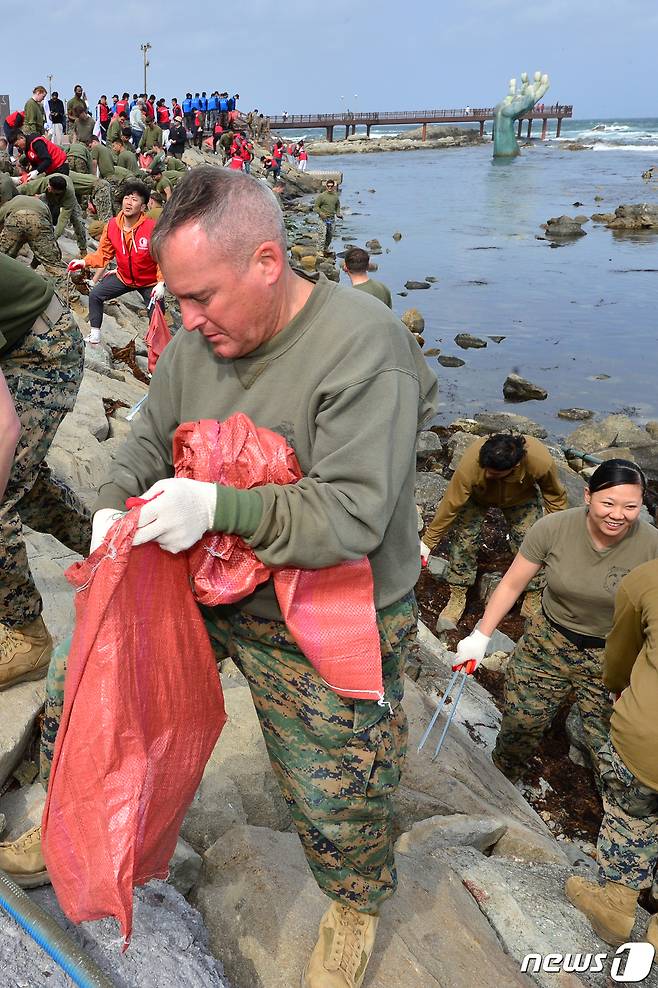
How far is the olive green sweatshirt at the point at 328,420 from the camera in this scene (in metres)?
1.82

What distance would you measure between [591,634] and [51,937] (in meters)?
2.89

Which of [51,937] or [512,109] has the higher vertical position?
[512,109]

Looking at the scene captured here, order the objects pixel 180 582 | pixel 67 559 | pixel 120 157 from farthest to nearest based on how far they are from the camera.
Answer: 1. pixel 120 157
2. pixel 67 559
3. pixel 180 582

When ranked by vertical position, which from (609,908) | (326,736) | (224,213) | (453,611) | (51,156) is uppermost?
(51,156)

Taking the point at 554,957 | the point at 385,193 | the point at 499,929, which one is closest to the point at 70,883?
the point at 499,929

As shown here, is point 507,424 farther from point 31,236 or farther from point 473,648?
point 473,648

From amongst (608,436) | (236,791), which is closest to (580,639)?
(236,791)

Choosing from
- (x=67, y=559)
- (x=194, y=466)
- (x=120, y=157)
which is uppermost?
(x=120, y=157)

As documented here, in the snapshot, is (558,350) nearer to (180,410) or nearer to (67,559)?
(67,559)

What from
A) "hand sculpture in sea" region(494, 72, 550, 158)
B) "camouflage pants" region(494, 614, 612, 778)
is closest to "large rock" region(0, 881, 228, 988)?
"camouflage pants" region(494, 614, 612, 778)

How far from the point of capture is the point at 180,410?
7.29 ft

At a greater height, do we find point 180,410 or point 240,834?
point 180,410

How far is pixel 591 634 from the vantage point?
4.04m

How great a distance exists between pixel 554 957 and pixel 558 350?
1403cm
